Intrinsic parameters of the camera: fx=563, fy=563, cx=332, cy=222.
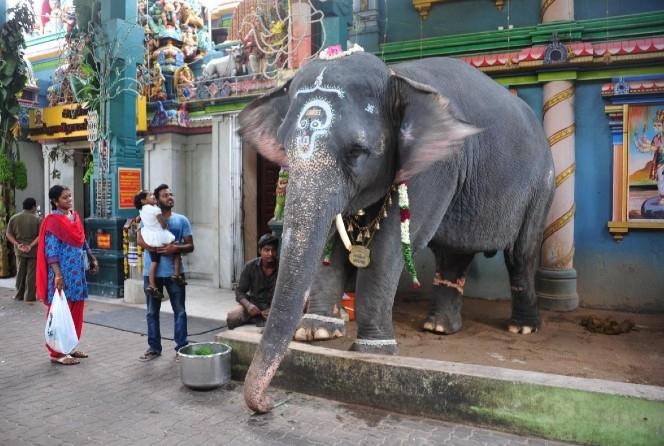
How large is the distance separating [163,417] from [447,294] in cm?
258

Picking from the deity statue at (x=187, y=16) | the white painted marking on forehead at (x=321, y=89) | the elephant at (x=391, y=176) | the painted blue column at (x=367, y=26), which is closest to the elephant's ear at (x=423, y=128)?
the elephant at (x=391, y=176)

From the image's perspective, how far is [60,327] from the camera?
495 centimetres

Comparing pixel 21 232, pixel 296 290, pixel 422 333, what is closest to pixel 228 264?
pixel 21 232

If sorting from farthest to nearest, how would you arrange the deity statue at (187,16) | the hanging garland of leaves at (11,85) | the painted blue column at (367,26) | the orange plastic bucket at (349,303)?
the deity statue at (187,16)
the hanging garland of leaves at (11,85)
the painted blue column at (367,26)
the orange plastic bucket at (349,303)

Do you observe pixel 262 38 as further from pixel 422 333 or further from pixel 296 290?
pixel 296 290

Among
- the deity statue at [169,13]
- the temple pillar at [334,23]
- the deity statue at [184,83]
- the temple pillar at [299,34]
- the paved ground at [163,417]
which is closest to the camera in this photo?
the paved ground at [163,417]

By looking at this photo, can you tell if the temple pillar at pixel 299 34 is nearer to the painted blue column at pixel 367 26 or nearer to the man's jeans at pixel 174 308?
the painted blue column at pixel 367 26

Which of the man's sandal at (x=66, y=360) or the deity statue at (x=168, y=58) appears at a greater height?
the deity statue at (x=168, y=58)

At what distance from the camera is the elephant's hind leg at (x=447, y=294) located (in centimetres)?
486

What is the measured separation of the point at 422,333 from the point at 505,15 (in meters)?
4.01

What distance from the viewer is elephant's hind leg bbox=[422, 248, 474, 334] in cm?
486

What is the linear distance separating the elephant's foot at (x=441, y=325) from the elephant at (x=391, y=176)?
13 mm

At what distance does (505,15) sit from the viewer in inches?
260

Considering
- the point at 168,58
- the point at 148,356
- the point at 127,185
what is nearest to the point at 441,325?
the point at 148,356
